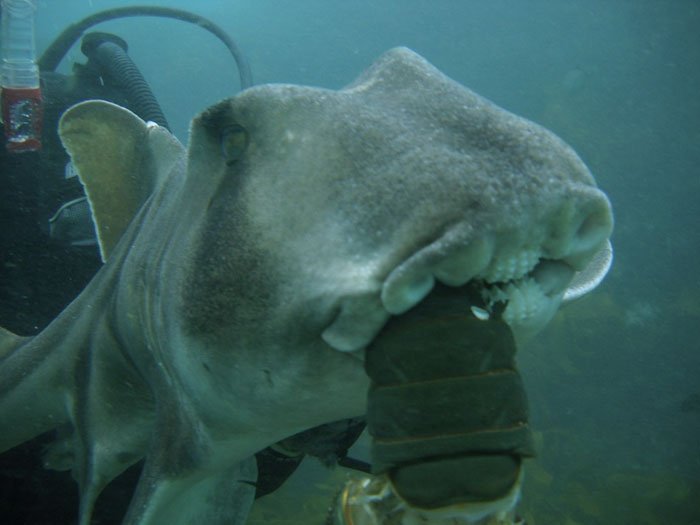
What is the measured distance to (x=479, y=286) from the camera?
126 cm

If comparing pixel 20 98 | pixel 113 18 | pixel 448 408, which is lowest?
pixel 113 18

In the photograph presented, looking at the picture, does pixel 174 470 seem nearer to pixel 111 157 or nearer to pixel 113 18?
pixel 111 157

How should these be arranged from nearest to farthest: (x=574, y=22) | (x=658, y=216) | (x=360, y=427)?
(x=360, y=427) → (x=658, y=216) → (x=574, y=22)

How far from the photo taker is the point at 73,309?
283 cm

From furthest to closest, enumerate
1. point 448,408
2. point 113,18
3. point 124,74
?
point 113,18 < point 124,74 < point 448,408

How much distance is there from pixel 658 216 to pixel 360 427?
23.2 m

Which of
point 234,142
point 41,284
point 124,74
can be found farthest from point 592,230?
point 124,74

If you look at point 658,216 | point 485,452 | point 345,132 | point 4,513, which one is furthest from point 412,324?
point 658,216

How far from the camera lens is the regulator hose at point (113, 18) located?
688 cm

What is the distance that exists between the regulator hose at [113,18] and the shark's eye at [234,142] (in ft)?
21.2

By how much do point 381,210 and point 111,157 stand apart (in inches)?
93.5

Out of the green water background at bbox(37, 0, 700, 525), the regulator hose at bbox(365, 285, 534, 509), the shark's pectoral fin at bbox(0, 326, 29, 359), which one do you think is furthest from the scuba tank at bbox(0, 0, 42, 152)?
the green water background at bbox(37, 0, 700, 525)

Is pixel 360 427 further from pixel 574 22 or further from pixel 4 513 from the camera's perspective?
pixel 574 22

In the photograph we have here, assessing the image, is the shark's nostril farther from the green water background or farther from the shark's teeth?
the green water background
